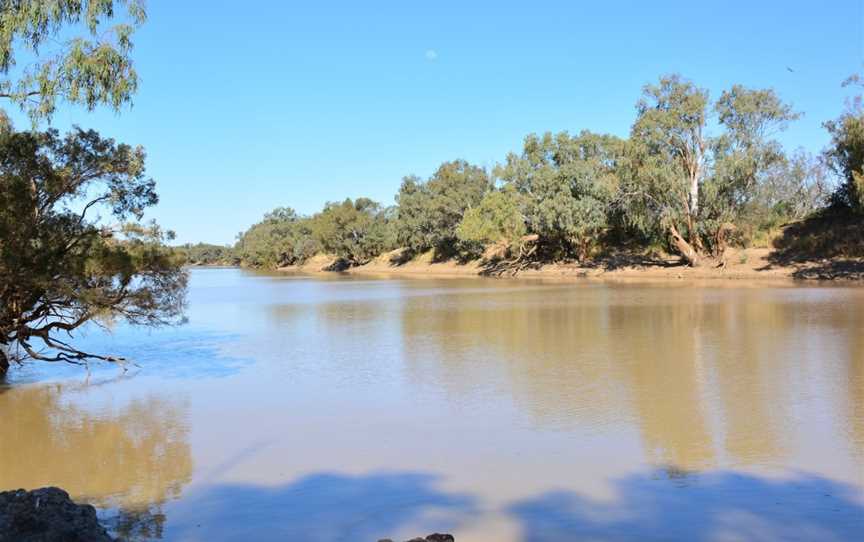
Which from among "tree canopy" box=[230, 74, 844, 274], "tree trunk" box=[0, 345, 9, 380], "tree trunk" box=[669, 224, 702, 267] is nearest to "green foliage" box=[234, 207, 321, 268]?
"tree canopy" box=[230, 74, 844, 274]

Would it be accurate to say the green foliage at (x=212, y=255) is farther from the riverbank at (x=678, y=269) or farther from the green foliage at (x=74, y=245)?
the green foliage at (x=74, y=245)

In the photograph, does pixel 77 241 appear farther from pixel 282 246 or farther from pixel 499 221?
pixel 282 246

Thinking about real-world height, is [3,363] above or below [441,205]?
below

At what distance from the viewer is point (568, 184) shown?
1977 inches

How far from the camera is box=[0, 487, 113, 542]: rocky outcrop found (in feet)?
15.7

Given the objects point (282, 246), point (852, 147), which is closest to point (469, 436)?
point (852, 147)

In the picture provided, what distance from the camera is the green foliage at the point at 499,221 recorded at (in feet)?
175

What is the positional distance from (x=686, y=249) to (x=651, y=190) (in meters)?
4.87

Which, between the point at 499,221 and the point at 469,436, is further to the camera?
the point at 499,221

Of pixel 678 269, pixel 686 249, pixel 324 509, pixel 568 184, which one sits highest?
pixel 568 184

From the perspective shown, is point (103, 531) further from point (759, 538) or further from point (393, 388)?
point (393, 388)

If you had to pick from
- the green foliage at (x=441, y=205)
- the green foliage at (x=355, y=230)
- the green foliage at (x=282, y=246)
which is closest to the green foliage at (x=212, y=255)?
the green foliage at (x=282, y=246)

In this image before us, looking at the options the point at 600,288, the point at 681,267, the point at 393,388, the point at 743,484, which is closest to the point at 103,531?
the point at 743,484

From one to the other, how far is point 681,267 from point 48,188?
133 feet
